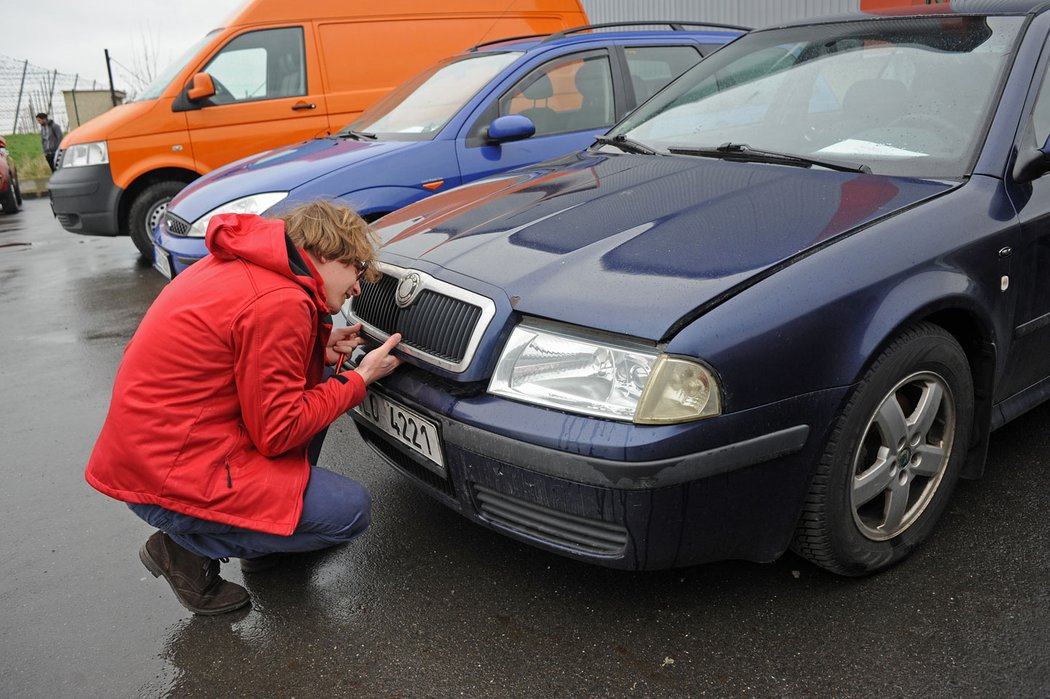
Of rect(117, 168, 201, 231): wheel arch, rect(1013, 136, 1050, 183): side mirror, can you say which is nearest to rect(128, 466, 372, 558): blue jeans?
rect(1013, 136, 1050, 183): side mirror

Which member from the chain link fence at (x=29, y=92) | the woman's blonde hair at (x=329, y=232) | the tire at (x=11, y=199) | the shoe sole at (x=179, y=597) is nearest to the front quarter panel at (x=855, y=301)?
the woman's blonde hair at (x=329, y=232)

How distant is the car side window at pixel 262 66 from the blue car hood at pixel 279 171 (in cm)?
204

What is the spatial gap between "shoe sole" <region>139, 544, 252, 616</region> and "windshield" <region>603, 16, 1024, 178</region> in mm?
2080

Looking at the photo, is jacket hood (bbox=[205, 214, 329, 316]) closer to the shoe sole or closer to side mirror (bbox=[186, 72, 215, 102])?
the shoe sole

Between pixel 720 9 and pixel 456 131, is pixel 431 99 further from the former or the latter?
pixel 720 9

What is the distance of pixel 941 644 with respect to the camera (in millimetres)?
2156

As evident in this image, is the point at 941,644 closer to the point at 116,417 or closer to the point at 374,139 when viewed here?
the point at 116,417

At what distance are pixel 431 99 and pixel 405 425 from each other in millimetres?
3292

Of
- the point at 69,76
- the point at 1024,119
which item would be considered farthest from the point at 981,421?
the point at 69,76

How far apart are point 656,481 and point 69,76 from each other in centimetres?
2620

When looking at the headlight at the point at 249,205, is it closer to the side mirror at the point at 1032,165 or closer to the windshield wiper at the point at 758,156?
the windshield wiper at the point at 758,156

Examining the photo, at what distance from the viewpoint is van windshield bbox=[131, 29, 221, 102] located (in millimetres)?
7219

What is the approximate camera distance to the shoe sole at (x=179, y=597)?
2469mm

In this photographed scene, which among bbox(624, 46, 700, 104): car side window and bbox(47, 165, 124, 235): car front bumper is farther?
bbox(47, 165, 124, 235): car front bumper
